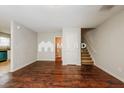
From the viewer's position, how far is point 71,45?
6.55 metres

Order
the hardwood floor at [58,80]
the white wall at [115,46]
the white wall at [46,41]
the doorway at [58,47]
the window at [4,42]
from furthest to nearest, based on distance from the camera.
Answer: the doorway at [58,47] → the white wall at [46,41] → the window at [4,42] → the white wall at [115,46] → the hardwood floor at [58,80]

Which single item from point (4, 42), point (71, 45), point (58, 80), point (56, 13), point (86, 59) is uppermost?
point (56, 13)

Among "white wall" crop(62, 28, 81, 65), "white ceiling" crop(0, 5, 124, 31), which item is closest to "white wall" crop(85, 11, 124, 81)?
"white ceiling" crop(0, 5, 124, 31)

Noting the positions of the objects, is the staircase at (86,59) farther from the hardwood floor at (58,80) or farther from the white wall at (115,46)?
the hardwood floor at (58,80)

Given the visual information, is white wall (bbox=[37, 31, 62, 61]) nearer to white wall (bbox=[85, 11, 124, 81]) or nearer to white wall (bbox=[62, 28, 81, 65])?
white wall (bbox=[62, 28, 81, 65])

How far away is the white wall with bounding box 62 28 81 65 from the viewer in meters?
6.52

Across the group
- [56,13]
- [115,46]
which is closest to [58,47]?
[56,13]

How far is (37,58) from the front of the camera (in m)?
8.72

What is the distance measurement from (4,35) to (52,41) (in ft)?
12.8

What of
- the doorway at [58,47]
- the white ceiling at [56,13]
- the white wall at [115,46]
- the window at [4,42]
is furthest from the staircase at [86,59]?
the window at [4,42]

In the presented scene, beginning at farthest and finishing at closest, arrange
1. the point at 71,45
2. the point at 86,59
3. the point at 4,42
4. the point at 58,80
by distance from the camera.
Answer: the point at 4,42, the point at 86,59, the point at 71,45, the point at 58,80

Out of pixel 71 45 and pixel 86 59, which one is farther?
pixel 86 59

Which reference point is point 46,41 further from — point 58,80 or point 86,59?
point 58,80

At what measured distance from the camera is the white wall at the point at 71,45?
21.4ft
